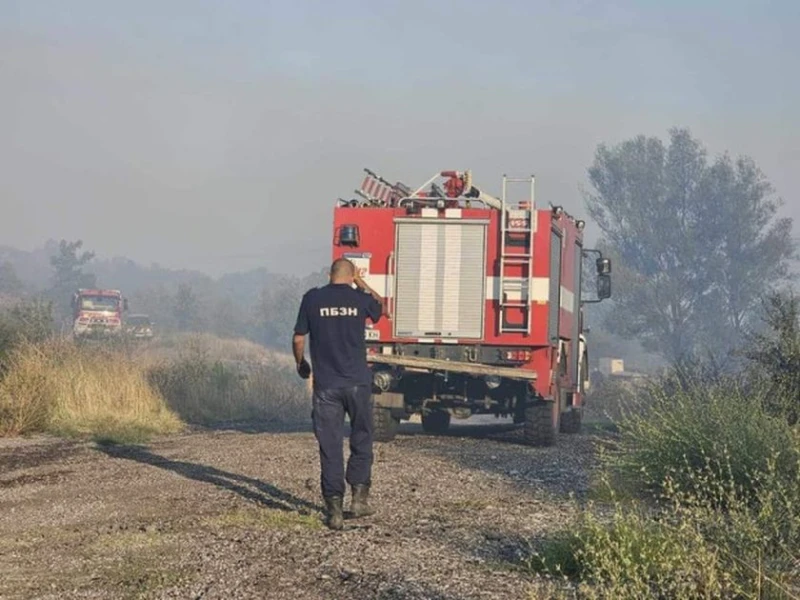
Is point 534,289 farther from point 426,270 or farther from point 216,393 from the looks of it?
point 216,393

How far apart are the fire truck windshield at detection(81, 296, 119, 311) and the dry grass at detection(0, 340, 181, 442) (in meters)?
30.4

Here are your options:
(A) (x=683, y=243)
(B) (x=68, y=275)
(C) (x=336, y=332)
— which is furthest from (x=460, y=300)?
(B) (x=68, y=275)

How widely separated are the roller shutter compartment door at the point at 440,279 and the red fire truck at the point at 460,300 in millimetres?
13

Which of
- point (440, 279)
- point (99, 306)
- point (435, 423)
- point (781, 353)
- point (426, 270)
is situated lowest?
point (435, 423)

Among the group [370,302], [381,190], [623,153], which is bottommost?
[370,302]

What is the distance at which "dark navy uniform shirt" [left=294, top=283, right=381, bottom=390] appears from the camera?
9070 millimetres

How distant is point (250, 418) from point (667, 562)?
56.6 feet

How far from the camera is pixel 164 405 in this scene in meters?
19.8

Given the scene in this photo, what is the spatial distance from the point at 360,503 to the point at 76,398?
34.1 ft

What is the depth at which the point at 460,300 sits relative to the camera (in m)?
15.1

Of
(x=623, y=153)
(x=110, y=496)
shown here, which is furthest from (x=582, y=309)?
(x=623, y=153)

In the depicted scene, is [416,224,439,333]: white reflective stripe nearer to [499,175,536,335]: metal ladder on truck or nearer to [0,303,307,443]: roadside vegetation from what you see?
[499,175,536,335]: metal ladder on truck

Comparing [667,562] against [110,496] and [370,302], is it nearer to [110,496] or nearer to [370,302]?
[370,302]

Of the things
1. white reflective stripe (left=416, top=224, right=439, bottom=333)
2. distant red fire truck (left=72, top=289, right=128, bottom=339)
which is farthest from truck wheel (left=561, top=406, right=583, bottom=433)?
distant red fire truck (left=72, top=289, right=128, bottom=339)
